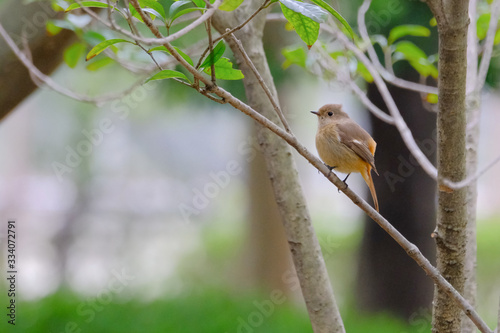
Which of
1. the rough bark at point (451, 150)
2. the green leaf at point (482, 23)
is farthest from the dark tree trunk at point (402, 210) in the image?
the rough bark at point (451, 150)

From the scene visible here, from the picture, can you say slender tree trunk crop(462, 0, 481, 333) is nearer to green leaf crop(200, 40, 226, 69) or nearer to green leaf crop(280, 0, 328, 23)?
green leaf crop(280, 0, 328, 23)

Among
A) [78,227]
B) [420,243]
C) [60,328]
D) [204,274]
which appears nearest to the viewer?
[60,328]

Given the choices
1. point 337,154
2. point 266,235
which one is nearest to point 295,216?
point 337,154

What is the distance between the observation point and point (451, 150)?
126 centimetres

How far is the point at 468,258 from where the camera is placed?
5.80ft

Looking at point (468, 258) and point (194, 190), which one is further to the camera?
point (194, 190)

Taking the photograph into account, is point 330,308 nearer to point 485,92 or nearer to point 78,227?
point 485,92

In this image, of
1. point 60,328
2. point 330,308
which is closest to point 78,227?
point 60,328

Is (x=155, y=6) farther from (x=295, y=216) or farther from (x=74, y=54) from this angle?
(x=74, y=54)

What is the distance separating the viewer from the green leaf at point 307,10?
1.16 metres

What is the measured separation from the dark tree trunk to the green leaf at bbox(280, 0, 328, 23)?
167 inches

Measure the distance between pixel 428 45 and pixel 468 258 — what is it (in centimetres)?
346

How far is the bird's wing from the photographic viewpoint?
227cm

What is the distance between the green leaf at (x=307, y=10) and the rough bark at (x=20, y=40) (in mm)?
1984
